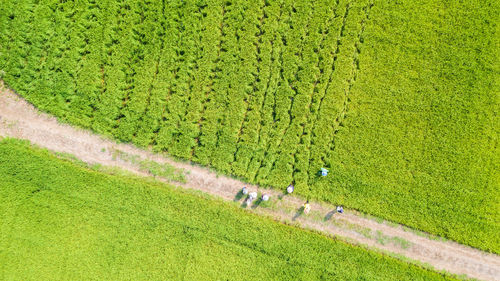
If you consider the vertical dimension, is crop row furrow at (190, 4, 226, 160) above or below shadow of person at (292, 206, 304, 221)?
above

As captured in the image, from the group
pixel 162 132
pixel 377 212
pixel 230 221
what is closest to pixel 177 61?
pixel 162 132

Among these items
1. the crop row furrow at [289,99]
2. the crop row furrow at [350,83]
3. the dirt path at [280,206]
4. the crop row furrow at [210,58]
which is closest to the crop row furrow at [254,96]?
the crop row furrow at [289,99]

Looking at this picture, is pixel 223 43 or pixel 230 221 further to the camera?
pixel 223 43

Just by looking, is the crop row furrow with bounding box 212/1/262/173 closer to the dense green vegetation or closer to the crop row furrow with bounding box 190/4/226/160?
the crop row furrow with bounding box 190/4/226/160

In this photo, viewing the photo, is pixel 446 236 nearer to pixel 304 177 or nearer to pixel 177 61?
pixel 304 177

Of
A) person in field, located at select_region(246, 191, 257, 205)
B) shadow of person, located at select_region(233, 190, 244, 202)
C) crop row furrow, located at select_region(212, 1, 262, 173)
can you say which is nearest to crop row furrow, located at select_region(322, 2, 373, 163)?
person in field, located at select_region(246, 191, 257, 205)

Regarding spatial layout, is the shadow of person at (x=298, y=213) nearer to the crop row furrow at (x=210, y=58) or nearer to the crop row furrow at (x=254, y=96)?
the crop row furrow at (x=254, y=96)

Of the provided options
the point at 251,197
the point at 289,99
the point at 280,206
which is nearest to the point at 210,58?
the point at 289,99
